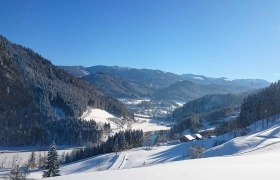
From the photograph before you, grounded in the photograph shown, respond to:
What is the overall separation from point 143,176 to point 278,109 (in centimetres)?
14070

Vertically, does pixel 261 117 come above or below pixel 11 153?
above

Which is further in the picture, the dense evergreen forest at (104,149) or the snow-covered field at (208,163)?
the dense evergreen forest at (104,149)

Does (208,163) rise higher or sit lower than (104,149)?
higher

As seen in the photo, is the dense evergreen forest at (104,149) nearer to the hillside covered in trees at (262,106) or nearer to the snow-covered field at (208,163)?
the snow-covered field at (208,163)

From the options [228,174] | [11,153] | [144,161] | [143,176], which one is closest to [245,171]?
[228,174]

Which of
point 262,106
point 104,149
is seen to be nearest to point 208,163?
point 104,149

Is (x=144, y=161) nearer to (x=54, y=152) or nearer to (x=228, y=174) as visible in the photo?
(x=54, y=152)

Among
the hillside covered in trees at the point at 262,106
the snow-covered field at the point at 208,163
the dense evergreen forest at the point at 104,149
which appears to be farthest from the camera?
the hillside covered in trees at the point at 262,106

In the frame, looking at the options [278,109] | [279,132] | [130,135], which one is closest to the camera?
[279,132]

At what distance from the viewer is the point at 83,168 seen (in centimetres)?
11788

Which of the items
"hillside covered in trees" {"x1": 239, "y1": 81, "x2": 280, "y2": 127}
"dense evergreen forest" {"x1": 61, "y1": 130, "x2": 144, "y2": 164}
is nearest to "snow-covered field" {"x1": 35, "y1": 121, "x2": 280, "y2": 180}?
"dense evergreen forest" {"x1": 61, "y1": 130, "x2": 144, "y2": 164}

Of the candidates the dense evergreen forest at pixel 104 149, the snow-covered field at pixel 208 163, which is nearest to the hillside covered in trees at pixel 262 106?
the snow-covered field at pixel 208 163

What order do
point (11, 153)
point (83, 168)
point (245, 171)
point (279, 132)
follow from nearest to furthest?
point (245, 171)
point (279, 132)
point (83, 168)
point (11, 153)

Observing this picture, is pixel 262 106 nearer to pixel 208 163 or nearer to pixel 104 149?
pixel 104 149
